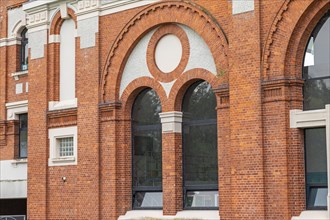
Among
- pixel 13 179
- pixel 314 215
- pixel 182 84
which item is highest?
pixel 182 84

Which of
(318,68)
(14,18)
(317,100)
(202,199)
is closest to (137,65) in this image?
(202,199)

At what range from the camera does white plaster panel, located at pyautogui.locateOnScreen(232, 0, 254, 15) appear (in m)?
20.3

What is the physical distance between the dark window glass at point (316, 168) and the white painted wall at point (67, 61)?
9.42m

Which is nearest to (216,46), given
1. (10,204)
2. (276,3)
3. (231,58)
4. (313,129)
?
(231,58)

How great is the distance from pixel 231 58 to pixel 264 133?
2.40 metres

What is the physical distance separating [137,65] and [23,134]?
733cm

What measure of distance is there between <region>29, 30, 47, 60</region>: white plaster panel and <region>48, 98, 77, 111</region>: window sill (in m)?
1.88

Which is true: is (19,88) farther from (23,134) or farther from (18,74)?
(23,134)

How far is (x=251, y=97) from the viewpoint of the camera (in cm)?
2008

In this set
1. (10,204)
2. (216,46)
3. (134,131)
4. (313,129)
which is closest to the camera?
(313,129)

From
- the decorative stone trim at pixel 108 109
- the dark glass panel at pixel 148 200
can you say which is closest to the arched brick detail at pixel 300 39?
the dark glass panel at pixel 148 200

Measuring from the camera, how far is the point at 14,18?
2991cm

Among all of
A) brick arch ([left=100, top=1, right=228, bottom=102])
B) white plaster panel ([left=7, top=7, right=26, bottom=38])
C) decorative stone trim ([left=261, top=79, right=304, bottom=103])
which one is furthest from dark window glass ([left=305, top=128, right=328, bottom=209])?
white plaster panel ([left=7, top=7, right=26, bottom=38])

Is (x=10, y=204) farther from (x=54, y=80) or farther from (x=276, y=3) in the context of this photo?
(x=276, y=3)
